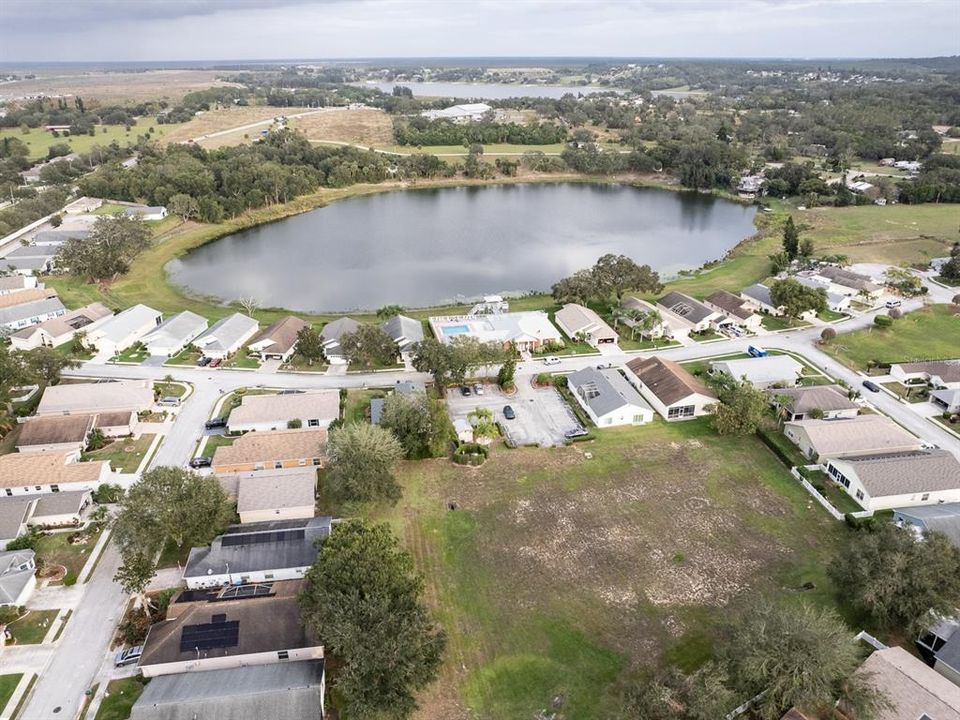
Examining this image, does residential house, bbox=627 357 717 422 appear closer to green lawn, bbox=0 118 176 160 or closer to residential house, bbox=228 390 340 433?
residential house, bbox=228 390 340 433

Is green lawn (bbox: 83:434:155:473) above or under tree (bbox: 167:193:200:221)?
under

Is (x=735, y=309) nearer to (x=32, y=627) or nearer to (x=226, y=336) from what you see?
(x=226, y=336)

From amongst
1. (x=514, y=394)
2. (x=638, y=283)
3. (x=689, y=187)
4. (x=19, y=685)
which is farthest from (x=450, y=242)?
(x=19, y=685)

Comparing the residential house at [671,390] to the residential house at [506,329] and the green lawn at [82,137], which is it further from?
the green lawn at [82,137]

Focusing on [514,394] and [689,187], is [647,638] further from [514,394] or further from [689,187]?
[689,187]

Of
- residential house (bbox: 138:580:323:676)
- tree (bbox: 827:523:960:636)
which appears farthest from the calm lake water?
tree (bbox: 827:523:960:636)

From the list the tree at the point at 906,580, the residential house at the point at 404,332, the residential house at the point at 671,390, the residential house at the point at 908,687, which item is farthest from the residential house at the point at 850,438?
the residential house at the point at 404,332
